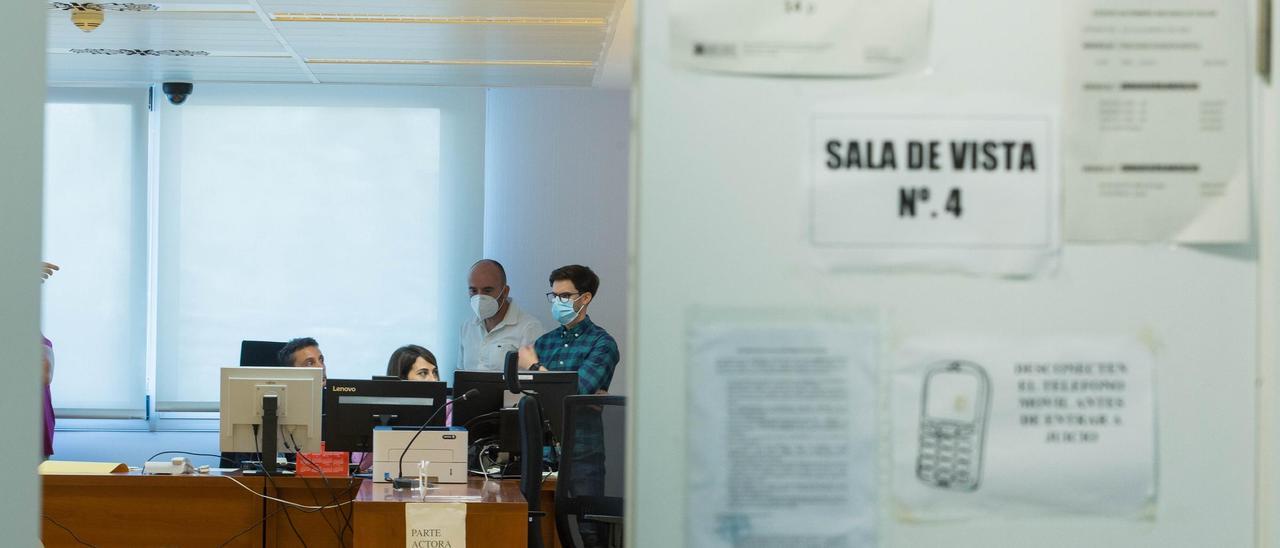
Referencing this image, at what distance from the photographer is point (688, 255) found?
4.04 feet

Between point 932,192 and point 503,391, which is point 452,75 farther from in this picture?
point 932,192

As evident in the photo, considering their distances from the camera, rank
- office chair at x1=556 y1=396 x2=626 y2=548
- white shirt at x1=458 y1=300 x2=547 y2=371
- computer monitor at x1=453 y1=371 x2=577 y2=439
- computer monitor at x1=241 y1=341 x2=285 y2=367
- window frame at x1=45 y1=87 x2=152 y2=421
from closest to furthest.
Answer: office chair at x1=556 y1=396 x2=626 y2=548 < computer monitor at x1=453 y1=371 x2=577 y2=439 < computer monitor at x1=241 y1=341 x2=285 y2=367 < white shirt at x1=458 y1=300 x2=547 y2=371 < window frame at x1=45 y1=87 x2=152 y2=421

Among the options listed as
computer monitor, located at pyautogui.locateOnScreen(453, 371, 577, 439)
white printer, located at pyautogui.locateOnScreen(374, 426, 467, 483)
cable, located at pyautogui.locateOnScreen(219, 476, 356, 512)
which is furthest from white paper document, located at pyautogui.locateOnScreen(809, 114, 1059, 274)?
cable, located at pyautogui.locateOnScreen(219, 476, 356, 512)

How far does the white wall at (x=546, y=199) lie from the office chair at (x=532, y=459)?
2806 mm

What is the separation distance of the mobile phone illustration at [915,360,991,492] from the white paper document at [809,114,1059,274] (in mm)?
134

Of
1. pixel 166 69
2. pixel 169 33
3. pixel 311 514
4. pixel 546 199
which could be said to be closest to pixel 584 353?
pixel 546 199

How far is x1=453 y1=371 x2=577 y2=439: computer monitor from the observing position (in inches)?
196

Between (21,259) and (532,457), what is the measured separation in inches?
133

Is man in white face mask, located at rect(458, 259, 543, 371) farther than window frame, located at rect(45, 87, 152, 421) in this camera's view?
No

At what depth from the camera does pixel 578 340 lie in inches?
257

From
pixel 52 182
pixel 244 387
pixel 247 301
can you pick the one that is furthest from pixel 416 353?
pixel 52 182

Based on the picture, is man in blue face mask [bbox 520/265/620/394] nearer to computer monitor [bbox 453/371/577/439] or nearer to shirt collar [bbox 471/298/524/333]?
shirt collar [bbox 471/298/524/333]

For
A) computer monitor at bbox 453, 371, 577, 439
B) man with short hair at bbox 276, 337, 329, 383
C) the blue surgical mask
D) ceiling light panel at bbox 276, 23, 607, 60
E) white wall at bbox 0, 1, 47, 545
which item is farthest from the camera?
the blue surgical mask

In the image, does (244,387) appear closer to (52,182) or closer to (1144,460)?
(52,182)
